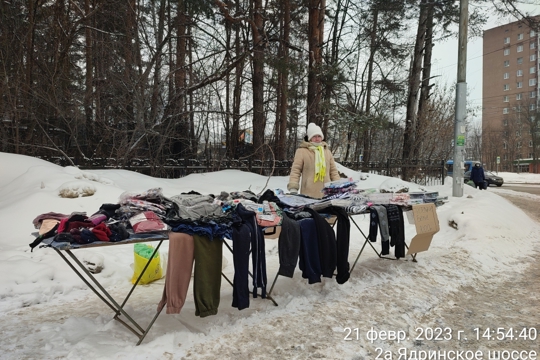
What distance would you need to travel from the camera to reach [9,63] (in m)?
8.66

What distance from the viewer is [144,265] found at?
12.9 feet

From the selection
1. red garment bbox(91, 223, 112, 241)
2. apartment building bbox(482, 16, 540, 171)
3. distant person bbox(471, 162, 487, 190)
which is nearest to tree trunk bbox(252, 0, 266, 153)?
red garment bbox(91, 223, 112, 241)

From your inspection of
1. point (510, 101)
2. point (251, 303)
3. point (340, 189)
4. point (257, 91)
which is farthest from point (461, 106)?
point (510, 101)

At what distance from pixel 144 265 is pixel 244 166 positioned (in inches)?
284

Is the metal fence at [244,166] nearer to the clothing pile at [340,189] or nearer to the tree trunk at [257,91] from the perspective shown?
the tree trunk at [257,91]

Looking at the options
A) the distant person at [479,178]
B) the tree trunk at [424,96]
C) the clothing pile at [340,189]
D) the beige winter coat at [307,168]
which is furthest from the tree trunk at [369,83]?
the clothing pile at [340,189]

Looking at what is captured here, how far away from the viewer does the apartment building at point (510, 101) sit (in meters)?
42.8

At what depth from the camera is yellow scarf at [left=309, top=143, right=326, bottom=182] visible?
192 inches

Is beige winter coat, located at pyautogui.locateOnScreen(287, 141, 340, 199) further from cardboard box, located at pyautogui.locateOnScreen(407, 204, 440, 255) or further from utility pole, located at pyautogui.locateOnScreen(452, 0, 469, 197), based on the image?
utility pole, located at pyautogui.locateOnScreen(452, 0, 469, 197)

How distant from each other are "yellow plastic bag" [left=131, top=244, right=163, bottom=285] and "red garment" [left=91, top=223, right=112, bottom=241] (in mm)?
1511

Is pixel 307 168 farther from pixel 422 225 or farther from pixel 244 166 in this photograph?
pixel 244 166

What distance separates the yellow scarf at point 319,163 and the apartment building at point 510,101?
1645 inches

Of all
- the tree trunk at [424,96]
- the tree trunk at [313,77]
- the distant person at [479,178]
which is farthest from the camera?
the distant person at [479,178]

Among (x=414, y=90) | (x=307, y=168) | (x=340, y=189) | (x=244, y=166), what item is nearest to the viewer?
(x=340, y=189)
